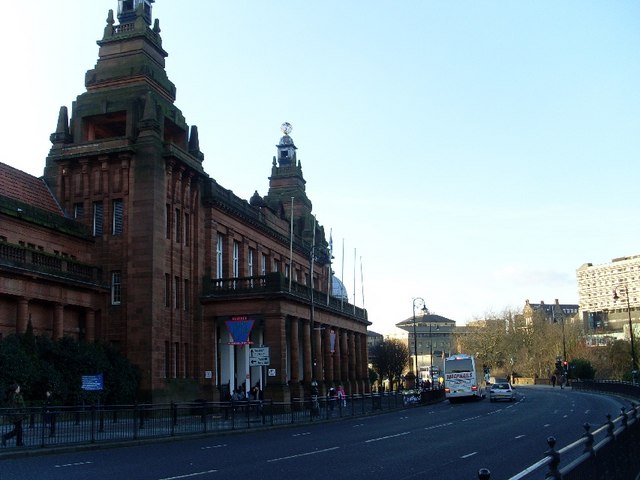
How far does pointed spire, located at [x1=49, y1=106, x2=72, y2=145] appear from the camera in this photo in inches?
1754

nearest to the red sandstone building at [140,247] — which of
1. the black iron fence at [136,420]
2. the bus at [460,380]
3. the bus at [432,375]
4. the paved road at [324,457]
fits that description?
the black iron fence at [136,420]

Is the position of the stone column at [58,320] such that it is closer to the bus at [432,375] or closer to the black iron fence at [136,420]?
the black iron fence at [136,420]

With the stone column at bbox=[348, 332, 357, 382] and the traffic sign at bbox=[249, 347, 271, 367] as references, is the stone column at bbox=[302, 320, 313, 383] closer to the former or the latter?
the stone column at bbox=[348, 332, 357, 382]

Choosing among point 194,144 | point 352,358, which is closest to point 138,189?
point 194,144

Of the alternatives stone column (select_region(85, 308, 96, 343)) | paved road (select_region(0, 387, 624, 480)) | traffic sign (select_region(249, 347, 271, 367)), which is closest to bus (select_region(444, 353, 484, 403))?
traffic sign (select_region(249, 347, 271, 367))

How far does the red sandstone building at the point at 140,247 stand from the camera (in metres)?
37.8

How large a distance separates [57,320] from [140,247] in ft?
21.2

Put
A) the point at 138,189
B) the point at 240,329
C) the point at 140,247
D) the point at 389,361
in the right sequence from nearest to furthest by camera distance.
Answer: the point at 140,247 < the point at 138,189 < the point at 240,329 < the point at 389,361

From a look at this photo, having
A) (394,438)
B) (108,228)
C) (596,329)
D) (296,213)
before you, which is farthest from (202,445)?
(596,329)

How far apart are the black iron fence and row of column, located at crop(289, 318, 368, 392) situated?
11.2 meters

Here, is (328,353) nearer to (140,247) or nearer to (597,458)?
(140,247)

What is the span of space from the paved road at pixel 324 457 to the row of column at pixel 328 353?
2303 centimetres

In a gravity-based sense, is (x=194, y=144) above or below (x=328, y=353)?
above

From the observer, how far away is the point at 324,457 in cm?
1791
